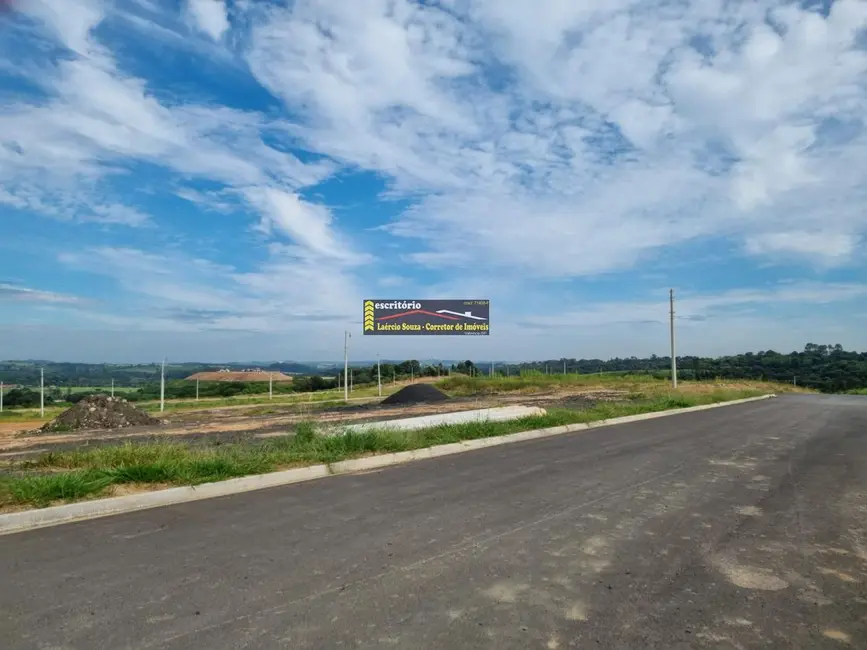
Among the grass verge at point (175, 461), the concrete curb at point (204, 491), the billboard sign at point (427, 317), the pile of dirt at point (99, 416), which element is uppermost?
the billboard sign at point (427, 317)

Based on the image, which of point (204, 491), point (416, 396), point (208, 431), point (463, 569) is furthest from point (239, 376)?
point (463, 569)

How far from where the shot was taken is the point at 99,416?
25.1 m

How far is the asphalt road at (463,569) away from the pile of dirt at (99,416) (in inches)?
795

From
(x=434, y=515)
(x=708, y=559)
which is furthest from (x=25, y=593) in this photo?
(x=708, y=559)

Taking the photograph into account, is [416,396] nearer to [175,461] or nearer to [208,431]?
[208,431]

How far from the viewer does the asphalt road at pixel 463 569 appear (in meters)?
3.69

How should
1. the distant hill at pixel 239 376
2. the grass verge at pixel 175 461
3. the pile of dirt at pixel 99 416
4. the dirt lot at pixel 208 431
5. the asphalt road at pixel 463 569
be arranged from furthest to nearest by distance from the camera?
the distant hill at pixel 239 376 → the pile of dirt at pixel 99 416 → the dirt lot at pixel 208 431 → the grass verge at pixel 175 461 → the asphalt road at pixel 463 569

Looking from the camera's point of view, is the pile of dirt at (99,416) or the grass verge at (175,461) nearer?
the grass verge at (175,461)

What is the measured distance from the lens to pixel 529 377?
51281 millimetres

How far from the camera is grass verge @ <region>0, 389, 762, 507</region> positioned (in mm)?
7250

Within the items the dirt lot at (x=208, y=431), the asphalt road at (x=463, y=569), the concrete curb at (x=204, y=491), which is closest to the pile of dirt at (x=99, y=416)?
the dirt lot at (x=208, y=431)

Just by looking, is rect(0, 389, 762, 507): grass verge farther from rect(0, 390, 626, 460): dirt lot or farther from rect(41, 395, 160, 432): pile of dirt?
rect(41, 395, 160, 432): pile of dirt

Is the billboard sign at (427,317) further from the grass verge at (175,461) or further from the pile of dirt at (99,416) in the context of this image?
the grass verge at (175,461)

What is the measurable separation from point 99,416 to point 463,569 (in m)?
25.1
